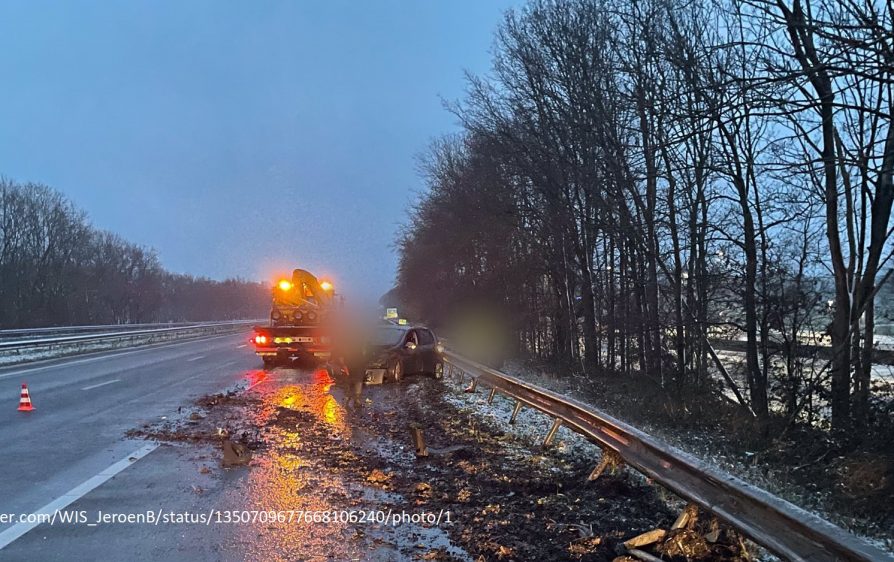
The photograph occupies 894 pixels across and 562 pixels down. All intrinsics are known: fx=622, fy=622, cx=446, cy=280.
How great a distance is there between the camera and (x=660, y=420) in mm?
10633

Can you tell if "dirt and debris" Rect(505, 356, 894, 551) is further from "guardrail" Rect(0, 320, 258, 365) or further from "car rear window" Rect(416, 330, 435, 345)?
"guardrail" Rect(0, 320, 258, 365)

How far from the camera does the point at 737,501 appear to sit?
4.22 meters

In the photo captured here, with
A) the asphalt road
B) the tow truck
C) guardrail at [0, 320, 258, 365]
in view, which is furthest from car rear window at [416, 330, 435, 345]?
guardrail at [0, 320, 258, 365]

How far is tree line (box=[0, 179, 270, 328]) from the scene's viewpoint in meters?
53.6

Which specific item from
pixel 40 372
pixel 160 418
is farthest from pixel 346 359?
pixel 40 372

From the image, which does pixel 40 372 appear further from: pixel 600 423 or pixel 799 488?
pixel 799 488

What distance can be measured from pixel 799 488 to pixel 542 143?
13764 millimetres

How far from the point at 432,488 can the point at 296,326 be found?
15.2 metres

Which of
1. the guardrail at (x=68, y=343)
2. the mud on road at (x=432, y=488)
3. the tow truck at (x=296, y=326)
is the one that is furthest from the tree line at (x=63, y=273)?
the mud on road at (x=432, y=488)

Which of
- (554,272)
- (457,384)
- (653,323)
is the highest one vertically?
(554,272)

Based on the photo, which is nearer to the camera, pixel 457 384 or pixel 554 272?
pixel 457 384

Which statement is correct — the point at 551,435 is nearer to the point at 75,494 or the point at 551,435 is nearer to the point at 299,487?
the point at 299,487

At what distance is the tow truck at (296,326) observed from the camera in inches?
805

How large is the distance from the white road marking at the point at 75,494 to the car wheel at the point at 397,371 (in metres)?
7.66
